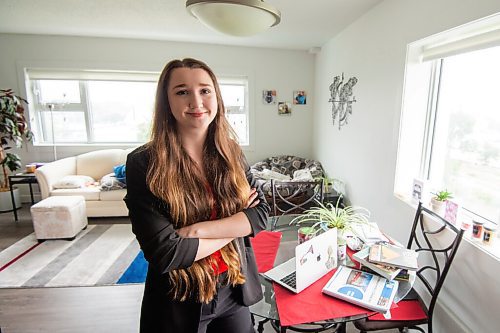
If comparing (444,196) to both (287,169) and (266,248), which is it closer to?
(266,248)

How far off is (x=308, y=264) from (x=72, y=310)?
193cm

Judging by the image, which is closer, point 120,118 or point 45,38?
point 45,38

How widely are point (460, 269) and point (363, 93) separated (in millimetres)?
1819

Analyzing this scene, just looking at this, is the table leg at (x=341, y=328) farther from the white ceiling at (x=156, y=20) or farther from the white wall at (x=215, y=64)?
the white wall at (x=215, y=64)

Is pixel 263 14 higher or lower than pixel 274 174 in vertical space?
higher

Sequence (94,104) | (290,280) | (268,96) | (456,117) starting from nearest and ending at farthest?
(290,280) < (456,117) < (94,104) < (268,96)

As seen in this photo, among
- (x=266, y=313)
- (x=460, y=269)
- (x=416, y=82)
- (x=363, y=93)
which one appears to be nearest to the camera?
(x=266, y=313)

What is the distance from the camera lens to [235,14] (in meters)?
1.05

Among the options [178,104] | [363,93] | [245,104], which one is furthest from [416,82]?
[245,104]

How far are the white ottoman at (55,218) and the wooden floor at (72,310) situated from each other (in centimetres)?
84

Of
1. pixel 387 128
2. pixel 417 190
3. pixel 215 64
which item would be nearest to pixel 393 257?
pixel 417 190

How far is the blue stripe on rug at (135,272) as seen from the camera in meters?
2.37

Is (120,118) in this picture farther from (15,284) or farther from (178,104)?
(178,104)

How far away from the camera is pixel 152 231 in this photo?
2.71ft
